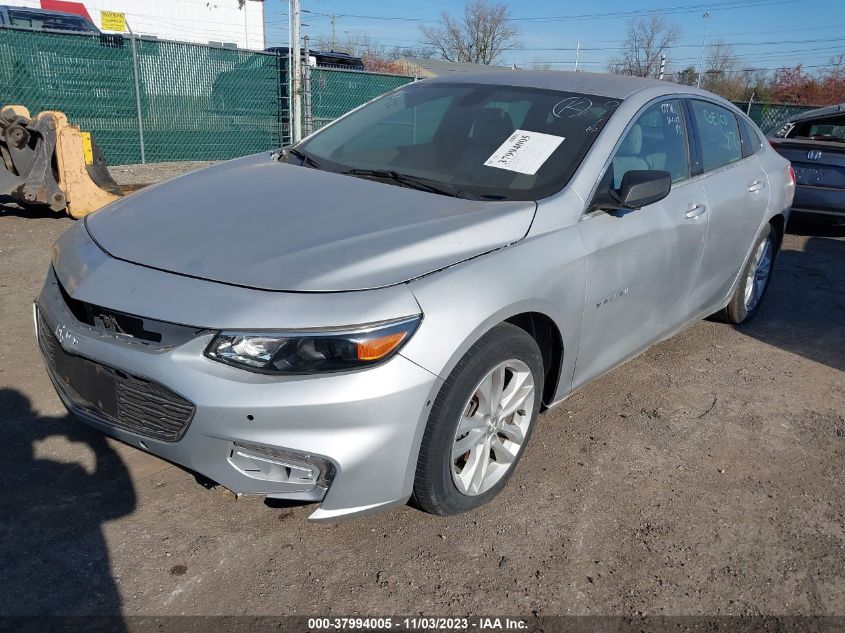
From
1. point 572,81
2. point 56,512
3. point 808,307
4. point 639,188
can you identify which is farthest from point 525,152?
point 808,307

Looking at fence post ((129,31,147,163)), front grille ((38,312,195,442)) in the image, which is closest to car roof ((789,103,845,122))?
front grille ((38,312,195,442))

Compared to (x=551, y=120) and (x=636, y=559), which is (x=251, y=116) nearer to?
(x=551, y=120)

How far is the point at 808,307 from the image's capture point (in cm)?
581

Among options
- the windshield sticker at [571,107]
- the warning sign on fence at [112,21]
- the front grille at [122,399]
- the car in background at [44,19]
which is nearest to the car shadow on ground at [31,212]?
the front grille at [122,399]

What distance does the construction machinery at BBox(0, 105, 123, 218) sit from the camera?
6540mm

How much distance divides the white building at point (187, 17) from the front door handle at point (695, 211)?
25.2 meters

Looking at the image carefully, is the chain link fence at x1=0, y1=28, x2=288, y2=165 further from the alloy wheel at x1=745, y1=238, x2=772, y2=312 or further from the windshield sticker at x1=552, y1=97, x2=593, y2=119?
the alloy wheel at x1=745, y1=238, x2=772, y2=312

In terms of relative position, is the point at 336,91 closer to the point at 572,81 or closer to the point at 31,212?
the point at 31,212

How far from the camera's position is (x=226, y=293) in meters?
2.29

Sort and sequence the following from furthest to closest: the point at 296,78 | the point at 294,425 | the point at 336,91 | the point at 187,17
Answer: the point at 187,17 → the point at 336,91 → the point at 296,78 → the point at 294,425

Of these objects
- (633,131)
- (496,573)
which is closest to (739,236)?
(633,131)

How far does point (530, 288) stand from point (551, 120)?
1.16m

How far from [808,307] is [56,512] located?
5.57 meters

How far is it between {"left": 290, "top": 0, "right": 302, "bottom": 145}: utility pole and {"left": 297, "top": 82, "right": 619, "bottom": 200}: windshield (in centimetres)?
760
